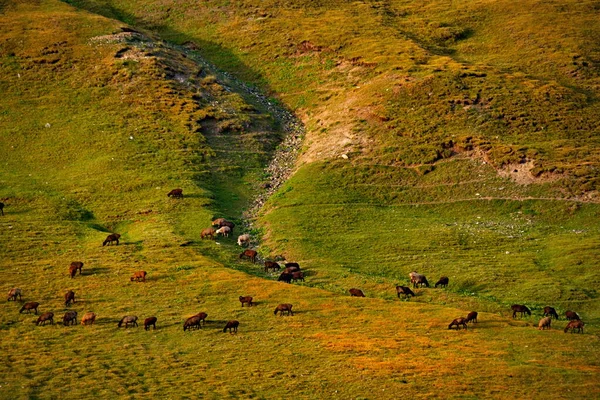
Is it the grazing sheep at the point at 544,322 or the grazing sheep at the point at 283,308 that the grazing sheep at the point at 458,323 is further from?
the grazing sheep at the point at 283,308

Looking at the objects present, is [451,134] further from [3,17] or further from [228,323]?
[3,17]

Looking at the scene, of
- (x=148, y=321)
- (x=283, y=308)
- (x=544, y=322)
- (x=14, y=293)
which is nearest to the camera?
(x=148, y=321)

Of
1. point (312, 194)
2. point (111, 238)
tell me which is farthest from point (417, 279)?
point (111, 238)

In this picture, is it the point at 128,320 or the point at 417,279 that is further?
the point at 417,279

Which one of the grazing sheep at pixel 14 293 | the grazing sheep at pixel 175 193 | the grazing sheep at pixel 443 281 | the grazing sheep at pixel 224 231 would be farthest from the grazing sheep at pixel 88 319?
the grazing sheep at pixel 175 193

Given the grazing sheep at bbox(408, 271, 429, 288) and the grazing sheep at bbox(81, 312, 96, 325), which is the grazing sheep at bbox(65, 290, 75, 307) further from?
the grazing sheep at bbox(408, 271, 429, 288)

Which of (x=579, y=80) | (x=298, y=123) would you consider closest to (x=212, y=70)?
(x=298, y=123)

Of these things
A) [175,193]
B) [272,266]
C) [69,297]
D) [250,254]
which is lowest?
[250,254]

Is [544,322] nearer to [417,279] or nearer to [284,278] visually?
[417,279]
